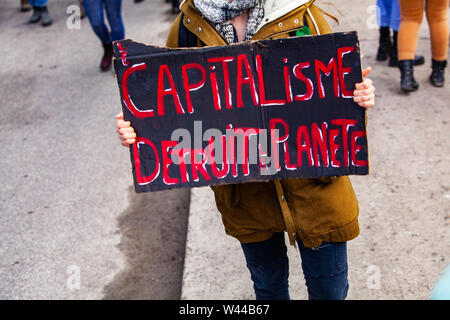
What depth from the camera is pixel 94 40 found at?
725 centimetres

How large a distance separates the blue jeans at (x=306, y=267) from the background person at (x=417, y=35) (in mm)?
2809

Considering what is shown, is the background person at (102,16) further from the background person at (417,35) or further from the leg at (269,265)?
the leg at (269,265)

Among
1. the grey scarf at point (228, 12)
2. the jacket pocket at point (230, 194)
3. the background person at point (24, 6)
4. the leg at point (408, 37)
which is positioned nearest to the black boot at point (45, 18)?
the background person at point (24, 6)

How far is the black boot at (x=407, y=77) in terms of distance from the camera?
14.5 ft

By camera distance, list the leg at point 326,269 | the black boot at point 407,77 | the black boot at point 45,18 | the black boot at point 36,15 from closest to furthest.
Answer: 1. the leg at point 326,269
2. the black boot at point 407,77
3. the black boot at point 45,18
4. the black boot at point 36,15

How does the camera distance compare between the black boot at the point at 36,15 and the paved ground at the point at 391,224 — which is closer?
the paved ground at the point at 391,224

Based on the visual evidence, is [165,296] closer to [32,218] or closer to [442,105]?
[32,218]

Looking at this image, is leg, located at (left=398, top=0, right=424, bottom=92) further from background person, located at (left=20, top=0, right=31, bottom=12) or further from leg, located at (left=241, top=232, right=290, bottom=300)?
background person, located at (left=20, top=0, right=31, bottom=12)

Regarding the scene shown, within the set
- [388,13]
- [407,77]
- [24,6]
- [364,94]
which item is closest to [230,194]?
[364,94]

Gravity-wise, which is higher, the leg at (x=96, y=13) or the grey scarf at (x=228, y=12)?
the grey scarf at (x=228, y=12)

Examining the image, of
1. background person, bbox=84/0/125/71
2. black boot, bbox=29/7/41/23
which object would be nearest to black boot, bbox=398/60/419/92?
background person, bbox=84/0/125/71

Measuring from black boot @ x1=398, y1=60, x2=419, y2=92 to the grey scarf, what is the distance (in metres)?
2.87

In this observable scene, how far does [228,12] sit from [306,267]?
1088 millimetres

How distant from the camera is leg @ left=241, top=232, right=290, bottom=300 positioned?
2141mm
